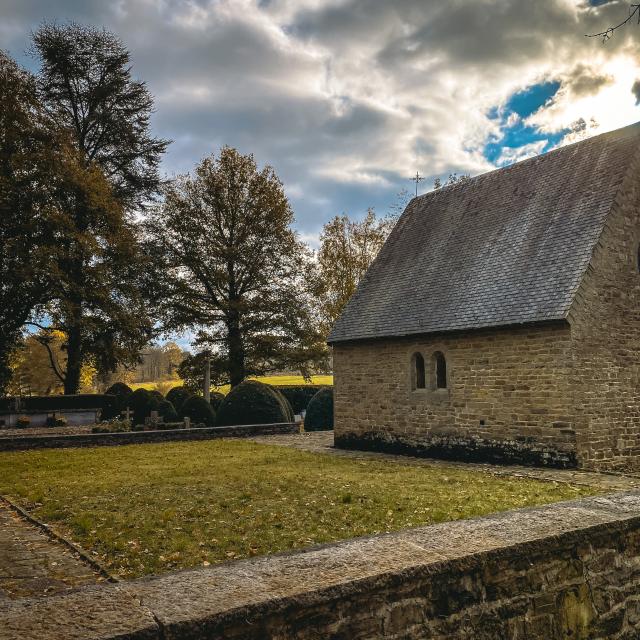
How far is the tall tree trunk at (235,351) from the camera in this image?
110 ft

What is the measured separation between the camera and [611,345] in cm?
1421

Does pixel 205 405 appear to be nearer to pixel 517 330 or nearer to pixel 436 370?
pixel 436 370

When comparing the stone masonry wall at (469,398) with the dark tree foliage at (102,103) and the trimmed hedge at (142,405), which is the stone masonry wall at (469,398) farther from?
the dark tree foliage at (102,103)

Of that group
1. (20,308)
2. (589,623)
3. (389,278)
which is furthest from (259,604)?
(20,308)

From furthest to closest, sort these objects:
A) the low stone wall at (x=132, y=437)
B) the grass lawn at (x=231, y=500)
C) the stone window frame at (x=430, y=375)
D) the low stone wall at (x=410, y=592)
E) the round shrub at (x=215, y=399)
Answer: the round shrub at (x=215, y=399), the low stone wall at (x=132, y=437), the stone window frame at (x=430, y=375), the grass lawn at (x=231, y=500), the low stone wall at (x=410, y=592)

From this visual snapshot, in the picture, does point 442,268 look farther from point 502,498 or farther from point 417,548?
point 417,548

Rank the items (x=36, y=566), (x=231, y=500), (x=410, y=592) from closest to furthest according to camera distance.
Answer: (x=410, y=592) < (x=36, y=566) < (x=231, y=500)

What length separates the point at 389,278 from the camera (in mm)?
20078

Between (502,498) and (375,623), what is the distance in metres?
7.34

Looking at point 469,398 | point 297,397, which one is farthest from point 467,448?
point 297,397

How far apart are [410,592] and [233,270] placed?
31.5 metres

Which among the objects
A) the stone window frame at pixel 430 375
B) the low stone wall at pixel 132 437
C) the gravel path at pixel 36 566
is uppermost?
the stone window frame at pixel 430 375

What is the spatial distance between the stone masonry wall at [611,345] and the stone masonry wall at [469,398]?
46 cm

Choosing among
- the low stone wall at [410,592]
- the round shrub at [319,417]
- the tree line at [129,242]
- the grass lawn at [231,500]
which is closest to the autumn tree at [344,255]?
the tree line at [129,242]
